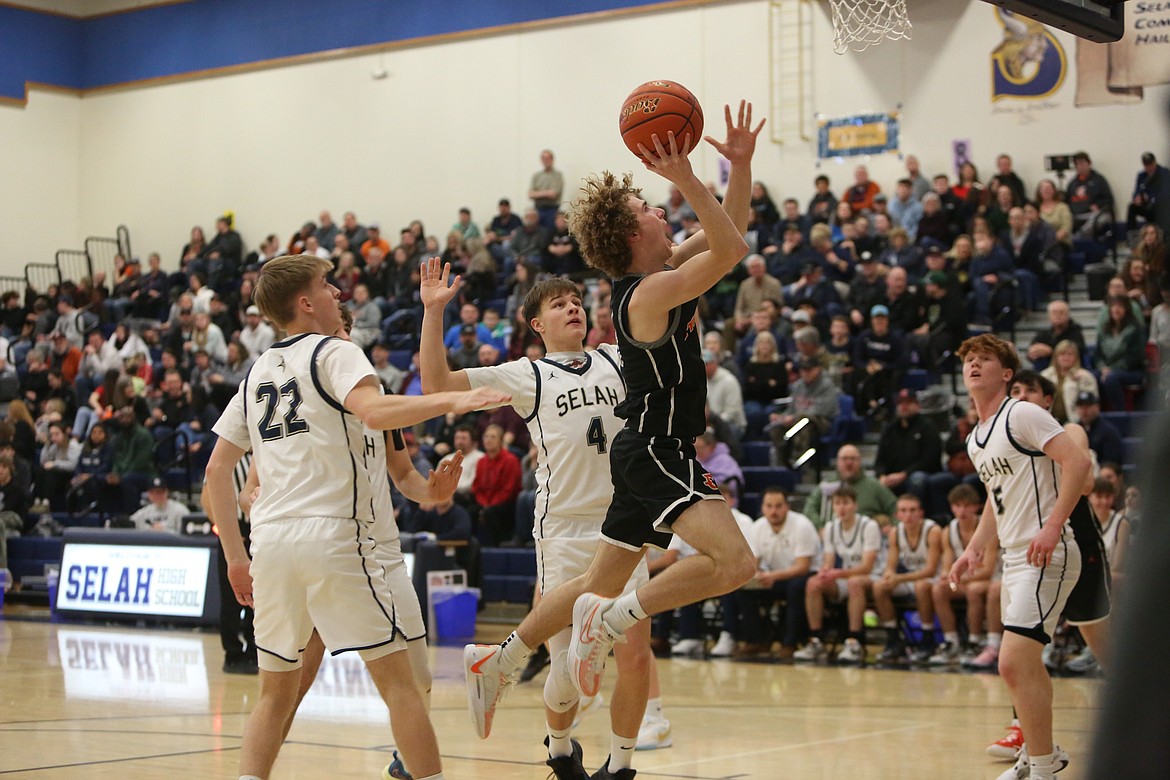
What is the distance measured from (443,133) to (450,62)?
1319 mm

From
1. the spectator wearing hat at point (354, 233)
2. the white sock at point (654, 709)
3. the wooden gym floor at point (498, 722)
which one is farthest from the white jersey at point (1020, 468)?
the spectator wearing hat at point (354, 233)

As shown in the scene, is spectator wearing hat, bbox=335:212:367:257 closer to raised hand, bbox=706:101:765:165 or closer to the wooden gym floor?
the wooden gym floor

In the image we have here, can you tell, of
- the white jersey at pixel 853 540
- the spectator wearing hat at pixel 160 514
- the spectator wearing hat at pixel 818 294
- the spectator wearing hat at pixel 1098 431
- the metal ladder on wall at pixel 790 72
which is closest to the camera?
the white jersey at pixel 853 540

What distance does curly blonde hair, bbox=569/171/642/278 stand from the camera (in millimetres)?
4996

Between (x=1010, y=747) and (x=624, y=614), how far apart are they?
2.69 metres

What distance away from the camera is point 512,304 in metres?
18.5

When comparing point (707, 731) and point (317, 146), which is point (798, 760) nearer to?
point (707, 731)

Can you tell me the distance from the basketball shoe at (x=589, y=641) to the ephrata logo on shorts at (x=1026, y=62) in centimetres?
1571

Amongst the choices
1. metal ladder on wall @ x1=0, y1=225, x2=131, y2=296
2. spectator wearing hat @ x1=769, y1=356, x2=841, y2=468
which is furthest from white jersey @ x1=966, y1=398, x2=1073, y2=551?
metal ladder on wall @ x1=0, y1=225, x2=131, y2=296

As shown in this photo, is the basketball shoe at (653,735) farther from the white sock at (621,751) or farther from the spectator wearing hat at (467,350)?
the spectator wearing hat at (467,350)

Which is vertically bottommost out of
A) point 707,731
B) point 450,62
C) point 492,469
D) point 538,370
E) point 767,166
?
point 707,731

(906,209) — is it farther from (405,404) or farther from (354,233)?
(405,404)

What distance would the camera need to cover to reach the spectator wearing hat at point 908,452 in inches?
489

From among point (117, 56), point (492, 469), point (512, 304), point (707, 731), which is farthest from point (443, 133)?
point (707, 731)
